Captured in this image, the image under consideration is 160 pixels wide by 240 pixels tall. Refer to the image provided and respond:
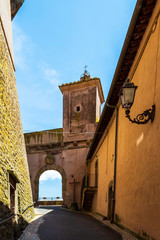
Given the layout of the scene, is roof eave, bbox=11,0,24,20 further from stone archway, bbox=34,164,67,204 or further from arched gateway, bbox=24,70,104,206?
stone archway, bbox=34,164,67,204

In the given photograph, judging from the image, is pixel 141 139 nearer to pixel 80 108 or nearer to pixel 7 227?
Result: pixel 7 227

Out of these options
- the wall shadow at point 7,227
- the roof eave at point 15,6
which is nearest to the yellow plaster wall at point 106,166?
the wall shadow at point 7,227

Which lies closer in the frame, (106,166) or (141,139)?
(141,139)

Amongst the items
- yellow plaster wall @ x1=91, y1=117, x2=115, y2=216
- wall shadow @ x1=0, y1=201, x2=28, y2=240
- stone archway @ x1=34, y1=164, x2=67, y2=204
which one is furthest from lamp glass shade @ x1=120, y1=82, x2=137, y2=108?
stone archway @ x1=34, y1=164, x2=67, y2=204

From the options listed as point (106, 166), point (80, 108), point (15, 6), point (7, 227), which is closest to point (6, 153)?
point (7, 227)

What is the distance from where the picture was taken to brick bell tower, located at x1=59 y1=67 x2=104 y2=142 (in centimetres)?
1927

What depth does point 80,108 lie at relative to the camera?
20062 millimetres

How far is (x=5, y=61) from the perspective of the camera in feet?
26.9

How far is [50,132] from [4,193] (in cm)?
1509

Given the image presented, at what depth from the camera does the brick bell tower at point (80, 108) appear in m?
19.3

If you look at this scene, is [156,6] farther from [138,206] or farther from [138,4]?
[138,206]

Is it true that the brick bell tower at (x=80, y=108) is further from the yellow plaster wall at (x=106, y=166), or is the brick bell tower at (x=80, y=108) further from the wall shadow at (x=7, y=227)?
the wall shadow at (x=7, y=227)

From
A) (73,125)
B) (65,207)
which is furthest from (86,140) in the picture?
(65,207)

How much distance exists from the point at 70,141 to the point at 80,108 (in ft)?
10.7
